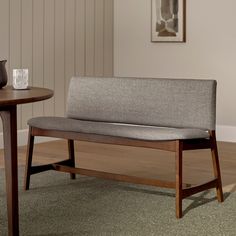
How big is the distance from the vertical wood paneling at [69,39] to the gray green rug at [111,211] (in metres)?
2.75

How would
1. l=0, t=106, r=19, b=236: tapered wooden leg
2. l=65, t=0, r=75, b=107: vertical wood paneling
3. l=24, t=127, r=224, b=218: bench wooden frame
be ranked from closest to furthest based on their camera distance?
l=0, t=106, r=19, b=236: tapered wooden leg → l=24, t=127, r=224, b=218: bench wooden frame → l=65, t=0, r=75, b=107: vertical wood paneling

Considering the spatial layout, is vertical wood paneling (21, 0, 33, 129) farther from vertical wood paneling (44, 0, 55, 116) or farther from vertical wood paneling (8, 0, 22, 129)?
vertical wood paneling (44, 0, 55, 116)

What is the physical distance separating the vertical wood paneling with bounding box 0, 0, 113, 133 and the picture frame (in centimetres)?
66

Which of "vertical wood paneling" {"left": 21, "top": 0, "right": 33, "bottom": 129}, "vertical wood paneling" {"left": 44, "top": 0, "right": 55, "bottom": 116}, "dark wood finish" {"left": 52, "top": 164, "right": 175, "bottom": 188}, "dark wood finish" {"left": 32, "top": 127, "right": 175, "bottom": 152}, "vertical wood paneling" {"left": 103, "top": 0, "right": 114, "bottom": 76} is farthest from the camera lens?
"vertical wood paneling" {"left": 103, "top": 0, "right": 114, "bottom": 76}

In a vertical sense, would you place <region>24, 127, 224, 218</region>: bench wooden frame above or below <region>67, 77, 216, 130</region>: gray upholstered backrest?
below

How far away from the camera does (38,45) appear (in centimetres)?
676

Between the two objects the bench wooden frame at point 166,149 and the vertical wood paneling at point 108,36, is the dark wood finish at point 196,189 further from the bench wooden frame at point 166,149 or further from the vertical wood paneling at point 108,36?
the vertical wood paneling at point 108,36

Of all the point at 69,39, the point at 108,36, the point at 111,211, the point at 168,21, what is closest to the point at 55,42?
the point at 69,39

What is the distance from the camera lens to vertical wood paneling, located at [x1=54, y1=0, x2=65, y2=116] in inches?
275

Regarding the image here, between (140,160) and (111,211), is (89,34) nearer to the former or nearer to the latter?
(140,160)

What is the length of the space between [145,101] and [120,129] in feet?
1.35

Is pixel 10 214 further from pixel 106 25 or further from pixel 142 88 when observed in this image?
pixel 106 25

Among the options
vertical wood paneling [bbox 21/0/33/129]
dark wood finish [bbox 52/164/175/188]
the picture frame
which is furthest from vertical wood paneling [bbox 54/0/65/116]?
dark wood finish [bbox 52/164/175/188]

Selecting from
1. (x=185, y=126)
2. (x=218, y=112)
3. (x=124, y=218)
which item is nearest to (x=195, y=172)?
(x=185, y=126)
